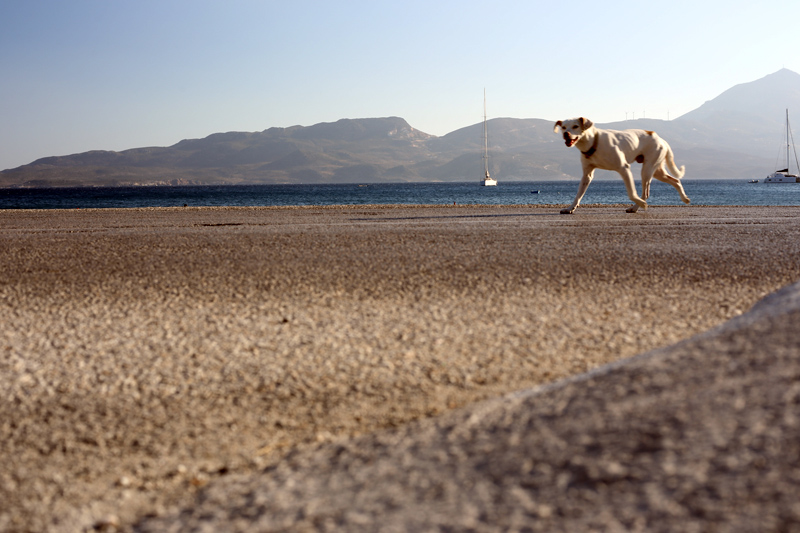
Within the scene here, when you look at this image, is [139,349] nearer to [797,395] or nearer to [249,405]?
[249,405]

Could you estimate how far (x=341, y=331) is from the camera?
5125 millimetres

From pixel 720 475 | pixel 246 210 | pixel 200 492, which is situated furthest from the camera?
pixel 246 210

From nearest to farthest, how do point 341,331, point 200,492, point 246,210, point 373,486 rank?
point 373,486 < point 200,492 < point 341,331 < point 246,210

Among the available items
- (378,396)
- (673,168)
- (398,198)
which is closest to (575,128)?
(673,168)

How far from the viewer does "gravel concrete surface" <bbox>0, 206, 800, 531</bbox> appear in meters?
2.36

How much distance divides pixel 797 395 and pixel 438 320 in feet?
10.1

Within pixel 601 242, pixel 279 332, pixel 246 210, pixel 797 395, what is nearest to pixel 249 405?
pixel 279 332

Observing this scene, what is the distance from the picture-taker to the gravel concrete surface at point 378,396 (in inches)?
93.0

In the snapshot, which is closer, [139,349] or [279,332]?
[139,349]

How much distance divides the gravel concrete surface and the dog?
874cm

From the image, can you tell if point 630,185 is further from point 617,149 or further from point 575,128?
point 575,128

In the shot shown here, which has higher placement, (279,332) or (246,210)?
(246,210)

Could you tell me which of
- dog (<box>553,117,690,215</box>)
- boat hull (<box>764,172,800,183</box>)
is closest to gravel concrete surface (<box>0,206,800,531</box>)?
dog (<box>553,117,690,215</box>)

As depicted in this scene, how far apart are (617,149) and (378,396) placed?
1442 cm
